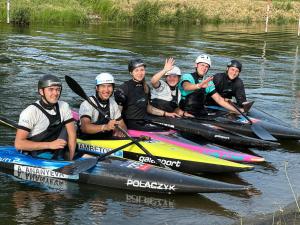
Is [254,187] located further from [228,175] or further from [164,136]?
[164,136]

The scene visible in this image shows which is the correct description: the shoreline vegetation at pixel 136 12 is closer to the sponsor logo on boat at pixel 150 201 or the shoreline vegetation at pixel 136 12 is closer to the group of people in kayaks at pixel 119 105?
the group of people in kayaks at pixel 119 105

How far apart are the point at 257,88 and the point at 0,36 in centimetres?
1404

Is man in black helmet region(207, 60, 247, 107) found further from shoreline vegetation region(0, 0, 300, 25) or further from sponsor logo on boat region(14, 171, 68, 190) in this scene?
shoreline vegetation region(0, 0, 300, 25)

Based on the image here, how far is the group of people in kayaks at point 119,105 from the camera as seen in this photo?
7180mm

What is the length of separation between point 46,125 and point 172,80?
10.1 feet

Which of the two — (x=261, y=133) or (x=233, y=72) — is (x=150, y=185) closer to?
(x=261, y=133)

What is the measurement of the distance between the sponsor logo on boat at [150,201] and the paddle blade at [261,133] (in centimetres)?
337

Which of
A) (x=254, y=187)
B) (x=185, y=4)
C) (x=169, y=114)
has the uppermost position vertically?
(x=185, y=4)

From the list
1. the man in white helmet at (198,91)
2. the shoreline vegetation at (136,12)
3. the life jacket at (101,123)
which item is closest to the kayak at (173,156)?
the life jacket at (101,123)

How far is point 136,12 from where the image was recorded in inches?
1474

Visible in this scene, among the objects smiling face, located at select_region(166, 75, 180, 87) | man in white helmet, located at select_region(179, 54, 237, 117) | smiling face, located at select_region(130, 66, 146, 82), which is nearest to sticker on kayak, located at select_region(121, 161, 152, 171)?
smiling face, located at select_region(130, 66, 146, 82)

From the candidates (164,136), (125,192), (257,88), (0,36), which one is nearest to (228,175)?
(164,136)

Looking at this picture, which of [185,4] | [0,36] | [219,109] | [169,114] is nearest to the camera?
[169,114]

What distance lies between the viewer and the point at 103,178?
7219 mm
